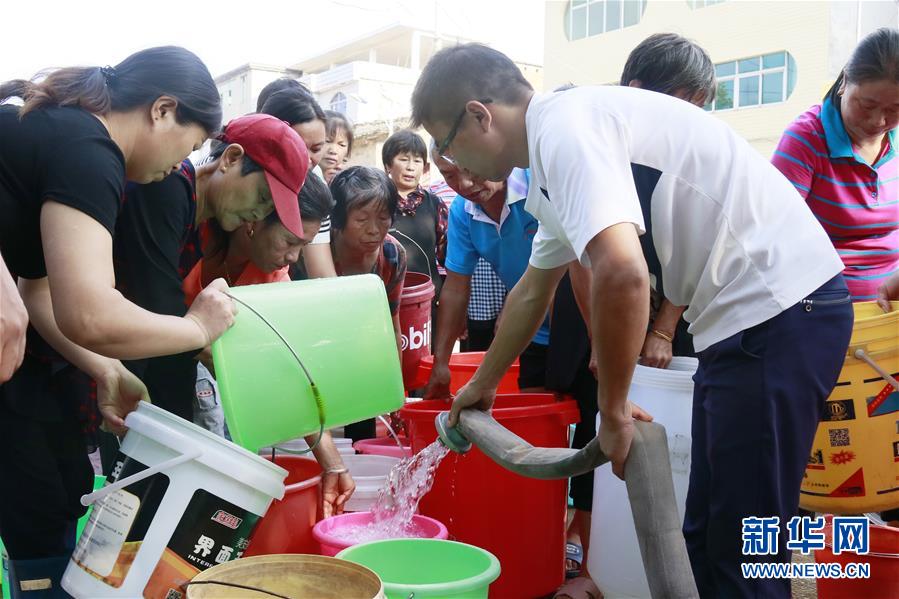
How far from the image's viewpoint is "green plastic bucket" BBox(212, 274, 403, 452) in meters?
1.87

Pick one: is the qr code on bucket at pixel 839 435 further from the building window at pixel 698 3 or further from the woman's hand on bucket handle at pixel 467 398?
the building window at pixel 698 3


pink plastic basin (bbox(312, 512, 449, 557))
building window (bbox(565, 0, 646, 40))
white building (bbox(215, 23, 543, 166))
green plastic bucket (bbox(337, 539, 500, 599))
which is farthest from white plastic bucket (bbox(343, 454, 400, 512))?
white building (bbox(215, 23, 543, 166))

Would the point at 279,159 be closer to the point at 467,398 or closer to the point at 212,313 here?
the point at 212,313

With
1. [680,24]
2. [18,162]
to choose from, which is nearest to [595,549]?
[18,162]

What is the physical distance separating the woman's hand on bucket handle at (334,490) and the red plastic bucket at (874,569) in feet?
4.42

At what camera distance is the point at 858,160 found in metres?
2.70

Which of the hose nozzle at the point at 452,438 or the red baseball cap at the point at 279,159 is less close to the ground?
the red baseball cap at the point at 279,159

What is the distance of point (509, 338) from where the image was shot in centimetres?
213

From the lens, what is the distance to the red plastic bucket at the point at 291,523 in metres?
2.10

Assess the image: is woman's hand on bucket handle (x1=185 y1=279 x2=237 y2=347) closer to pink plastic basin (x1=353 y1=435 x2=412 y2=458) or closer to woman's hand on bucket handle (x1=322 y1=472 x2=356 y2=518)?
woman's hand on bucket handle (x1=322 y1=472 x2=356 y2=518)

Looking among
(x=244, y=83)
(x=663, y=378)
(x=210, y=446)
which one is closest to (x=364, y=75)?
(x=244, y=83)

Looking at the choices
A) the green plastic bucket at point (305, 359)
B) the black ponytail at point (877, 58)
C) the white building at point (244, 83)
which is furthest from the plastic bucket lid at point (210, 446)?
the white building at point (244, 83)

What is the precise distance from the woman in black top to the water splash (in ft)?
2.30

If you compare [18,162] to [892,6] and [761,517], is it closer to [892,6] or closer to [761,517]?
[761,517]
